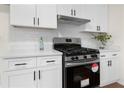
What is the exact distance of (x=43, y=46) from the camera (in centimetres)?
234

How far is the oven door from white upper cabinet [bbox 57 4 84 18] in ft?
3.39

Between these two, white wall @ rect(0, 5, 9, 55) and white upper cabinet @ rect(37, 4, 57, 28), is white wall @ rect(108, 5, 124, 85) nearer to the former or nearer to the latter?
white upper cabinet @ rect(37, 4, 57, 28)

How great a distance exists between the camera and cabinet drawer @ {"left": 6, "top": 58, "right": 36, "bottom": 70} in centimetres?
155

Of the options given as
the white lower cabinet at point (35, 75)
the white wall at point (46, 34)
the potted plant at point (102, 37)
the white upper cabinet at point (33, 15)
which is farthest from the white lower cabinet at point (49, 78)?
the potted plant at point (102, 37)

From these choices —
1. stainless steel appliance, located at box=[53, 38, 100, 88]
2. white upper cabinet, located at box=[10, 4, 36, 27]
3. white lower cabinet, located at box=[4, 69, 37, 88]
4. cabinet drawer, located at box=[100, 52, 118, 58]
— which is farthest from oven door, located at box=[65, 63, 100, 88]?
white upper cabinet, located at box=[10, 4, 36, 27]

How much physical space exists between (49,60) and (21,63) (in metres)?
0.42

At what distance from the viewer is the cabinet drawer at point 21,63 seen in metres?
1.55

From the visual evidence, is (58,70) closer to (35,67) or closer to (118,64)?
(35,67)

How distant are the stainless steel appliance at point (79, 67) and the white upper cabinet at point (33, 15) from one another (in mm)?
540

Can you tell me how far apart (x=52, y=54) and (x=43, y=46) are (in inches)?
22.2

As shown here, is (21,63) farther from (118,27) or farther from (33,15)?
(118,27)

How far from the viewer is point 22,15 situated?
6.07ft

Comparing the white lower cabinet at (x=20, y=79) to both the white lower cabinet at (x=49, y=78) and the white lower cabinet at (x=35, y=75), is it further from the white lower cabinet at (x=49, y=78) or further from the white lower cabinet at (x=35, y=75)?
the white lower cabinet at (x=49, y=78)
